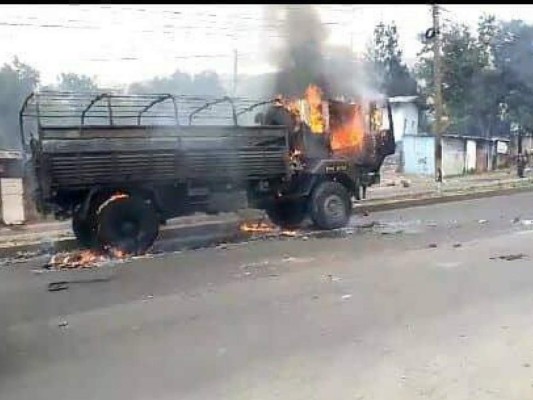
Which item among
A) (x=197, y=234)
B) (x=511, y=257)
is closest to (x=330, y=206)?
(x=197, y=234)

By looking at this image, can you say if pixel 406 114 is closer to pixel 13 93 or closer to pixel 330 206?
pixel 13 93

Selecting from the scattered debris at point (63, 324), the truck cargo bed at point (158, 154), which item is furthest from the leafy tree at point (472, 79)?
the scattered debris at point (63, 324)

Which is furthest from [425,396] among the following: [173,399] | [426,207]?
[426,207]

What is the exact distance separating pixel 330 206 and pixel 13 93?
7596 mm

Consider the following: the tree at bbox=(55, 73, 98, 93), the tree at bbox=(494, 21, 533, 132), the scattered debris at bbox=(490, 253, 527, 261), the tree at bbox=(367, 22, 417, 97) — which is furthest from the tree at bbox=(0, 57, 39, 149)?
the tree at bbox=(367, 22, 417, 97)

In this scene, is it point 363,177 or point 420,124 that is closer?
point 363,177

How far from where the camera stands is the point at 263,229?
12.2 metres

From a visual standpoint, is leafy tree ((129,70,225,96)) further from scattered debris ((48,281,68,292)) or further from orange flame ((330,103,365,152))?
scattered debris ((48,281,68,292))

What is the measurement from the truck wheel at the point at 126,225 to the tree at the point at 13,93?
3.74 meters

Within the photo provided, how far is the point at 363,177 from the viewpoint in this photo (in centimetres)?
1276

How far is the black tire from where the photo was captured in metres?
9.83

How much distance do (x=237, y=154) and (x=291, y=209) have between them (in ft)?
5.93

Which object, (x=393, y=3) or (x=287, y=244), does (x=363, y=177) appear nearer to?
(x=287, y=244)

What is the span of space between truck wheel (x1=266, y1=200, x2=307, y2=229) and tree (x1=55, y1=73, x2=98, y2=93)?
29.3 ft
